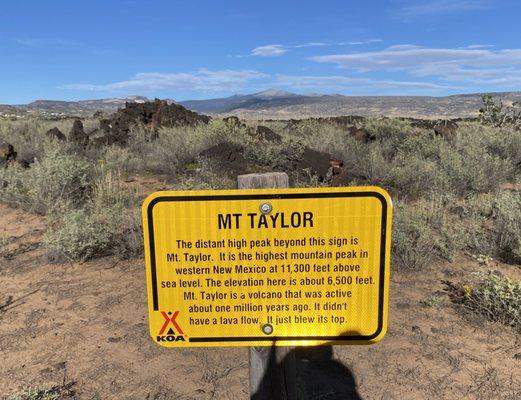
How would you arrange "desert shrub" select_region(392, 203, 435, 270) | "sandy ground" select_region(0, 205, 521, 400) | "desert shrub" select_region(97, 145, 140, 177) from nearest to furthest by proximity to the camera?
"sandy ground" select_region(0, 205, 521, 400) < "desert shrub" select_region(392, 203, 435, 270) < "desert shrub" select_region(97, 145, 140, 177)

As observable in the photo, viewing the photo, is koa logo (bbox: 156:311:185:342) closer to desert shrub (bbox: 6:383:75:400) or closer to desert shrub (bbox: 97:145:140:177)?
desert shrub (bbox: 6:383:75:400)

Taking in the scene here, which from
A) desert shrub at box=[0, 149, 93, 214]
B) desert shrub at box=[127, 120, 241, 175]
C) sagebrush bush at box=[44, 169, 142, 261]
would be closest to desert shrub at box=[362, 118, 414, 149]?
desert shrub at box=[127, 120, 241, 175]

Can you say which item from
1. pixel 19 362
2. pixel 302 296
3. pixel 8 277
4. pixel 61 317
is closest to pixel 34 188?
pixel 8 277

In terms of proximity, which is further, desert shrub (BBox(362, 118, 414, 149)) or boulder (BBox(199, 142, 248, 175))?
desert shrub (BBox(362, 118, 414, 149))

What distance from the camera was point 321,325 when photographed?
1.63 meters

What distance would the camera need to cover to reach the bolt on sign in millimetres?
1562

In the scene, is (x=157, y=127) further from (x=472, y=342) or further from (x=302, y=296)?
(x=302, y=296)

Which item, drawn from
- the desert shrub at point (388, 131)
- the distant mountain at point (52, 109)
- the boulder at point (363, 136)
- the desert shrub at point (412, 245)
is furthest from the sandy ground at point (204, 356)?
the distant mountain at point (52, 109)

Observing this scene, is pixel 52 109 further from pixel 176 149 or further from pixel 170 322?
pixel 170 322

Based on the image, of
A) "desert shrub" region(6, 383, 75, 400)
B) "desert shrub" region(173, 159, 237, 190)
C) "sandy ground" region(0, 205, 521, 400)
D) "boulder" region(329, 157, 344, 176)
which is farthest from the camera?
"boulder" region(329, 157, 344, 176)

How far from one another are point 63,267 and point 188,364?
260 cm

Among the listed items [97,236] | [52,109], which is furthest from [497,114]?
[52,109]

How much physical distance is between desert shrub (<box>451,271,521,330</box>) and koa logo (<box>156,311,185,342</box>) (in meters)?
3.20

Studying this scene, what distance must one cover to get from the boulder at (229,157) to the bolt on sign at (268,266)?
7.26m
